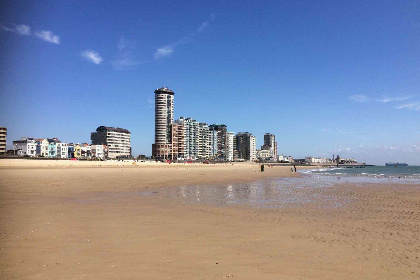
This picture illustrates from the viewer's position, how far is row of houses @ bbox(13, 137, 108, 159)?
486 feet

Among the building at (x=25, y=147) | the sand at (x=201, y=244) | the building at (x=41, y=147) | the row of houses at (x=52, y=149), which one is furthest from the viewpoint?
the building at (x=41, y=147)

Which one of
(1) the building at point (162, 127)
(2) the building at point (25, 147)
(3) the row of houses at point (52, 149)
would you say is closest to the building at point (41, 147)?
(3) the row of houses at point (52, 149)

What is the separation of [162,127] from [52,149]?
67.9 metres

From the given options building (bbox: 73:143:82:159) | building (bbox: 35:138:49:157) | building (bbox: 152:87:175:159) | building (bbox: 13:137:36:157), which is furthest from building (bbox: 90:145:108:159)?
building (bbox: 13:137:36:157)

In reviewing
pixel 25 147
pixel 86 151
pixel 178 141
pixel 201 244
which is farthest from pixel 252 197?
pixel 178 141

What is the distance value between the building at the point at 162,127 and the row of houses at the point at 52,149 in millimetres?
35858

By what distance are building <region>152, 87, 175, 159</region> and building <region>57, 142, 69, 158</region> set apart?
175 feet

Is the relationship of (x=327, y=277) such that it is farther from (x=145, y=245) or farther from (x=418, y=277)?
(x=145, y=245)

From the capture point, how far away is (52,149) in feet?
526

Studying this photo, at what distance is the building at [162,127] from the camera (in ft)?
620

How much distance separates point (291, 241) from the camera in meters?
7.68

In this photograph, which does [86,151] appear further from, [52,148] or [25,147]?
[25,147]

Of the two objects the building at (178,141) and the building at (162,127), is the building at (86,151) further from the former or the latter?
the building at (178,141)

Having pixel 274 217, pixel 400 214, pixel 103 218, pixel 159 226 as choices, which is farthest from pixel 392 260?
pixel 103 218
